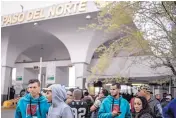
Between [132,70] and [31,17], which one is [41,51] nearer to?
[31,17]

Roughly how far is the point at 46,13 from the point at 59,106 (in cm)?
2037

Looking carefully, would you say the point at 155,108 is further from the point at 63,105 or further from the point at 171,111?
the point at 63,105

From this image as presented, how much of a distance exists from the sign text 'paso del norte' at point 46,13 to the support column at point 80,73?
5019 mm

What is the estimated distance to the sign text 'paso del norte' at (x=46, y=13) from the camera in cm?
2169

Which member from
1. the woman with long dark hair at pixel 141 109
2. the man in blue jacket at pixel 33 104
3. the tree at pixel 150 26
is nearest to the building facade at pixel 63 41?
the tree at pixel 150 26

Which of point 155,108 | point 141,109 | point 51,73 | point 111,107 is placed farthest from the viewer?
point 51,73

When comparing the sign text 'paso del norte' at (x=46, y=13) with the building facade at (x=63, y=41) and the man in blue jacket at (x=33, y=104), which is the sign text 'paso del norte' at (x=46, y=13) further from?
the man in blue jacket at (x=33, y=104)

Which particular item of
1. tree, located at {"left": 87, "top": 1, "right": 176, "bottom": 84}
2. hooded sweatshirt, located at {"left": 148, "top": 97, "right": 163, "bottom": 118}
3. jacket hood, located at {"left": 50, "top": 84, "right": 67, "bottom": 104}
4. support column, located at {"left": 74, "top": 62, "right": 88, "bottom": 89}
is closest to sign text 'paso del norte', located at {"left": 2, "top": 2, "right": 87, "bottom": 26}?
support column, located at {"left": 74, "top": 62, "right": 88, "bottom": 89}

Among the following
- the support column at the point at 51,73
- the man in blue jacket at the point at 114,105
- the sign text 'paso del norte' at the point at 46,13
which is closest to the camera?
the man in blue jacket at the point at 114,105

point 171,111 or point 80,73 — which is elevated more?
point 80,73

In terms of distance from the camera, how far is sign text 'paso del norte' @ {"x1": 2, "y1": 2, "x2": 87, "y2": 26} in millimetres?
21688

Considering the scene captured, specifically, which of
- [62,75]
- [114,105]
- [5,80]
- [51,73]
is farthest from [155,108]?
[5,80]

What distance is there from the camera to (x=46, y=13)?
2322 cm

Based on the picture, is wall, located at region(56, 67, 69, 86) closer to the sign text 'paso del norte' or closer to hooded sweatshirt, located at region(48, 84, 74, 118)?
the sign text 'paso del norte'
